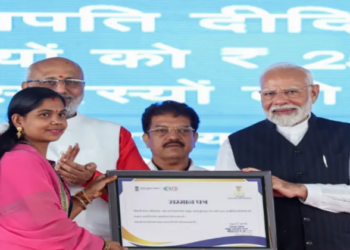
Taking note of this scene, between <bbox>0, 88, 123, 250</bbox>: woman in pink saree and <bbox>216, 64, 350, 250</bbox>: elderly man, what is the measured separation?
34.0 inches

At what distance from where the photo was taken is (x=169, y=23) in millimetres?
4680

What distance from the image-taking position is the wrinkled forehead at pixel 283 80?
3.68 metres

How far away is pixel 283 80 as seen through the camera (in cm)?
369

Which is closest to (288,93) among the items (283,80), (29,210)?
(283,80)

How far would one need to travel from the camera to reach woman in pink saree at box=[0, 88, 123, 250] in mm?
2846

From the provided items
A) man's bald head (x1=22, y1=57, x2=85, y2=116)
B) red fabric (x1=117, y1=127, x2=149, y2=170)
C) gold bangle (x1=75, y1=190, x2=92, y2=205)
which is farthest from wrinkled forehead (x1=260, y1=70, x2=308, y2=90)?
gold bangle (x1=75, y1=190, x2=92, y2=205)

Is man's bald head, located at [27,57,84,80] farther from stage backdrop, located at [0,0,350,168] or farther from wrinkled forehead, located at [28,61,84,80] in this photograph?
stage backdrop, located at [0,0,350,168]

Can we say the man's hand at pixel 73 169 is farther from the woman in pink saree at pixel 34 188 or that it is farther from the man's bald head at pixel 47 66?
the man's bald head at pixel 47 66

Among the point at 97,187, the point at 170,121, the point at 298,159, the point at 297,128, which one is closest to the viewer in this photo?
the point at 97,187

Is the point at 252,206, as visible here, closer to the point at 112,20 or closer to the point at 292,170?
the point at 292,170

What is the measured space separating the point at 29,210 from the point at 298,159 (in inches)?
52.7

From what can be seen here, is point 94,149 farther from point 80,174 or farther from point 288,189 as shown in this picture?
point 288,189

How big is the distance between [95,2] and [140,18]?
29cm

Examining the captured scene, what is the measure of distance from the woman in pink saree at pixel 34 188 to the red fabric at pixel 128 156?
0.61m
